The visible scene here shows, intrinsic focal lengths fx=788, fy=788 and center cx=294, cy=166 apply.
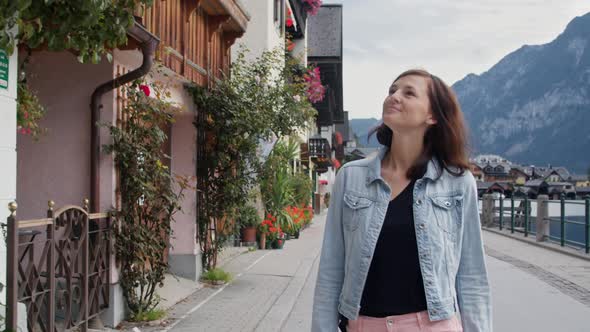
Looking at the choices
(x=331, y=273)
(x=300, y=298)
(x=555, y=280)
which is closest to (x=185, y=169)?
(x=300, y=298)

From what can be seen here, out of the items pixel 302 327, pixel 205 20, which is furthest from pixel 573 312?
pixel 205 20

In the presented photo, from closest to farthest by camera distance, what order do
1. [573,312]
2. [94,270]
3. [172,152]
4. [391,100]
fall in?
[391,100]
[94,270]
[573,312]
[172,152]

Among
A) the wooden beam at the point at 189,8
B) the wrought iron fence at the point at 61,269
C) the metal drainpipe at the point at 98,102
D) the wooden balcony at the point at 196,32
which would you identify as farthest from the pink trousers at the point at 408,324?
the wooden beam at the point at 189,8

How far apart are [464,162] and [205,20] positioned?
979 centimetres

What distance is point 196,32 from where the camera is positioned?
11703 mm

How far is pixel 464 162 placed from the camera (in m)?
2.91

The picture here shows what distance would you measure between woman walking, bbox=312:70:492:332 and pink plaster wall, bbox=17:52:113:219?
520cm

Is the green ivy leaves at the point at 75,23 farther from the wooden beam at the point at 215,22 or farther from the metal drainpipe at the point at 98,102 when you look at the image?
the wooden beam at the point at 215,22

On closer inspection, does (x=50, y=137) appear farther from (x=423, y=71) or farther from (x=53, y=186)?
(x=423, y=71)

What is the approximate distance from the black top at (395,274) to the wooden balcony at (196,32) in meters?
6.32

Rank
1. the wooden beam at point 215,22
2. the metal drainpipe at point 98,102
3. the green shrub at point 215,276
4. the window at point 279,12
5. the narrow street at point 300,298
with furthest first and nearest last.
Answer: the window at point 279,12 → the wooden beam at point 215,22 → the green shrub at point 215,276 → the narrow street at point 300,298 → the metal drainpipe at point 98,102

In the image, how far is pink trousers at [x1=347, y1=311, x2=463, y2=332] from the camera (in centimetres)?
267

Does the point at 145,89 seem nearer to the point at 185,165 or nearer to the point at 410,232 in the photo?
the point at 185,165

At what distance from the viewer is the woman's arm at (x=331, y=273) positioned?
2.86m
